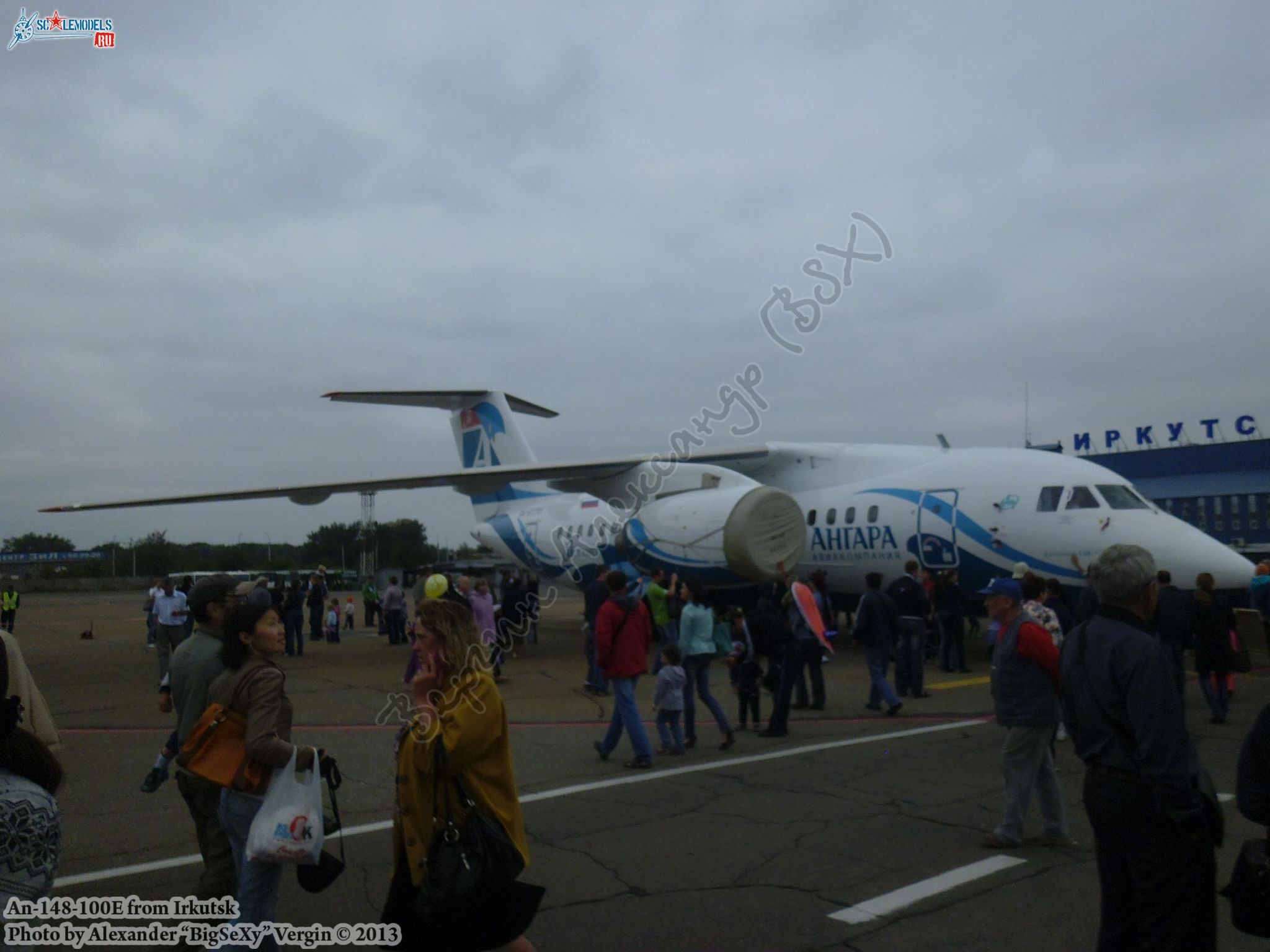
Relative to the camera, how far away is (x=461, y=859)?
307 cm

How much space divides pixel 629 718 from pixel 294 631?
1256 centimetres

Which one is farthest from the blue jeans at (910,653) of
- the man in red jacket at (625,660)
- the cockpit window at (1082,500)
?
the man in red jacket at (625,660)

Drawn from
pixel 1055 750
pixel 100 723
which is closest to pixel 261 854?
pixel 1055 750

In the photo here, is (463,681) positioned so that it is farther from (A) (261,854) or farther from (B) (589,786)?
(B) (589,786)

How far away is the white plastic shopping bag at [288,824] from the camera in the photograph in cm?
348

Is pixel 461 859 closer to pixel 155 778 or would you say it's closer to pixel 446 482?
pixel 155 778

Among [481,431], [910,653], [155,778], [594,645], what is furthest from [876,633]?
[481,431]

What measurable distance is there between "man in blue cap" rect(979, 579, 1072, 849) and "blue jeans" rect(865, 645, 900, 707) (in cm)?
465

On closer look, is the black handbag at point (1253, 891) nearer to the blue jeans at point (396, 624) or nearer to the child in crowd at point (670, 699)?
the child in crowd at point (670, 699)

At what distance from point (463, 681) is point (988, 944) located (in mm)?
2735

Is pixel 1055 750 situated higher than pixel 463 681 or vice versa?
pixel 463 681

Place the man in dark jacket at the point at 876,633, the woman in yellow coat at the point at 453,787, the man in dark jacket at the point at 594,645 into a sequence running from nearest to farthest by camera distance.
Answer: the woman in yellow coat at the point at 453,787
the man in dark jacket at the point at 876,633
the man in dark jacket at the point at 594,645

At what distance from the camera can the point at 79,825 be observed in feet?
21.2

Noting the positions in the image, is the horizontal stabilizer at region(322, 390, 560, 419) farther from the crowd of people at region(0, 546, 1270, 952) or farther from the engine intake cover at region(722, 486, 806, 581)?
the crowd of people at region(0, 546, 1270, 952)
